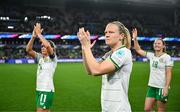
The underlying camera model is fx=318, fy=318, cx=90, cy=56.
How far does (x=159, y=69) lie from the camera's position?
25.0 feet

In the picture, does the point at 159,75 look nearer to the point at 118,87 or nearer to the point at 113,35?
the point at 118,87

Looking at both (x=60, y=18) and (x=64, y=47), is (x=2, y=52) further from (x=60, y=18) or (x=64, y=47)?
(x=60, y=18)

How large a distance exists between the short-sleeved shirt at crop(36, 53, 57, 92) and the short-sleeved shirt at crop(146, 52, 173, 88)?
94.6 inches

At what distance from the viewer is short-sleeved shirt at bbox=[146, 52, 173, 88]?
7.51 metres

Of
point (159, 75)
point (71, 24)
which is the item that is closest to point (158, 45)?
point (159, 75)

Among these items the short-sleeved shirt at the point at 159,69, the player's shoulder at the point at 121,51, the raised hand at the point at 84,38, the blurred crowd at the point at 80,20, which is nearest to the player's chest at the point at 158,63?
the short-sleeved shirt at the point at 159,69

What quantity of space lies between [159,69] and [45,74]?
271cm

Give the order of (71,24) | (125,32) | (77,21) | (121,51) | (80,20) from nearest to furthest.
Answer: (121,51), (125,32), (71,24), (77,21), (80,20)

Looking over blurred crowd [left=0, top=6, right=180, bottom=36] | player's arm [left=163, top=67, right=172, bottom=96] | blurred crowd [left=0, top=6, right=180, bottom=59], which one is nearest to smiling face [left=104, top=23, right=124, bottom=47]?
player's arm [left=163, top=67, right=172, bottom=96]

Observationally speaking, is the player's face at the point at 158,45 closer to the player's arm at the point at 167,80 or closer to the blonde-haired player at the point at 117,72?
the player's arm at the point at 167,80

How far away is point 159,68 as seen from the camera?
7.61 m

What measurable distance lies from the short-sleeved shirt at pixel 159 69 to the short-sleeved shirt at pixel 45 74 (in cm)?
240

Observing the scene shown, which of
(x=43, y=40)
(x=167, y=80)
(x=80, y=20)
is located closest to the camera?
(x=43, y=40)

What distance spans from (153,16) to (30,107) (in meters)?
61.5
